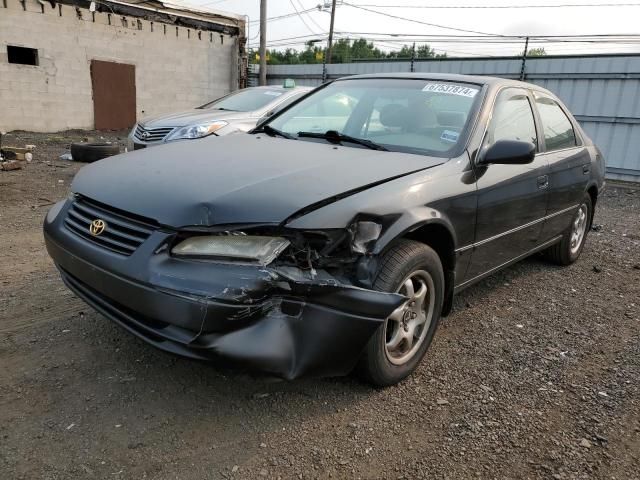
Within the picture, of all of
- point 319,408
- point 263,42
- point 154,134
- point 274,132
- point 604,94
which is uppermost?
point 263,42

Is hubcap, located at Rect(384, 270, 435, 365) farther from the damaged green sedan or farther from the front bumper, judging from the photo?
the front bumper

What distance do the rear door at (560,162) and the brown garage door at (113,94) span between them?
46.3ft

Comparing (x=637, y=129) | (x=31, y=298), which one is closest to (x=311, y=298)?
(x=31, y=298)

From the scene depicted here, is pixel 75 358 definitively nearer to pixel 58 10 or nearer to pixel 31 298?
pixel 31 298

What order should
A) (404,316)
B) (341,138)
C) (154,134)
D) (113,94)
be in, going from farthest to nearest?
1. (113,94)
2. (154,134)
3. (341,138)
4. (404,316)

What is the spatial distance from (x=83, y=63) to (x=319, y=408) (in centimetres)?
1522

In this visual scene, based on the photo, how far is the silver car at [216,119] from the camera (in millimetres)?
7066

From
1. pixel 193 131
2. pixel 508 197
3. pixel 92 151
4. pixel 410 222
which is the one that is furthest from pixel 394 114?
pixel 92 151

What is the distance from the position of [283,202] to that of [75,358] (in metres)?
1.58

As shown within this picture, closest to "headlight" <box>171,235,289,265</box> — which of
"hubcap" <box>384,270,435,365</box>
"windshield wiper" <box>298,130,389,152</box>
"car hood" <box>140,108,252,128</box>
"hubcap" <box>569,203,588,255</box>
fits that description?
"hubcap" <box>384,270,435,365</box>

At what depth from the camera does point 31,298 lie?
3.56 metres

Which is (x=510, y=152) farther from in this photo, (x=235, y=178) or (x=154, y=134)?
(x=154, y=134)

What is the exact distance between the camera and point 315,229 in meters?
2.19

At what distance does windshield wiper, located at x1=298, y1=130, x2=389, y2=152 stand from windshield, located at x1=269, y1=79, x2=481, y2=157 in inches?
1.3
